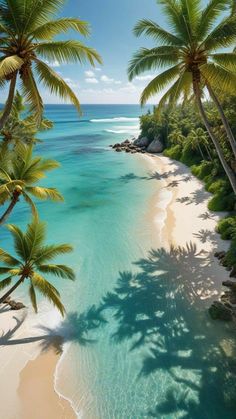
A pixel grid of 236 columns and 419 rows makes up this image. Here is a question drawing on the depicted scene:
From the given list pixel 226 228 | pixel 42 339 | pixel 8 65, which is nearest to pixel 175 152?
pixel 226 228

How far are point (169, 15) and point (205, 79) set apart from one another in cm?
325

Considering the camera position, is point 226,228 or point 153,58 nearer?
point 153,58

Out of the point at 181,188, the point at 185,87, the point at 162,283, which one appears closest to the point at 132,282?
the point at 162,283

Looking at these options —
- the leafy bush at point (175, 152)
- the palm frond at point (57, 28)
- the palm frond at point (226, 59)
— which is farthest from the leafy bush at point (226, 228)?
the leafy bush at point (175, 152)

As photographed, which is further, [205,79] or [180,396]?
[205,79]

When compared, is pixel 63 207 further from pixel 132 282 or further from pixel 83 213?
pixel 132 282

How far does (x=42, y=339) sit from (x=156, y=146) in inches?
2043

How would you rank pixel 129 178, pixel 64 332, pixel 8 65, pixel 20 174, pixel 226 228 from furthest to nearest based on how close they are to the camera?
pixel 129 178 → pixel 226 228 → pixel 64 332 → pixel 20 174 → pixel 8 65

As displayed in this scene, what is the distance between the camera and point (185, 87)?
14.3m

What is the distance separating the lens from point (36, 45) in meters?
9.30

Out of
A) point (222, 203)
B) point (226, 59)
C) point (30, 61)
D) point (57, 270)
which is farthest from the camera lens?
point (222, 203)

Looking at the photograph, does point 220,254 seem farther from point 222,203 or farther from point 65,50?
point 65,50

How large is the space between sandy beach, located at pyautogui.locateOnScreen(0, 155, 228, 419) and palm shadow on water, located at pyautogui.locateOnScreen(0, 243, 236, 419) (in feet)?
0.73

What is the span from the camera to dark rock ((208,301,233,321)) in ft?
44.3
